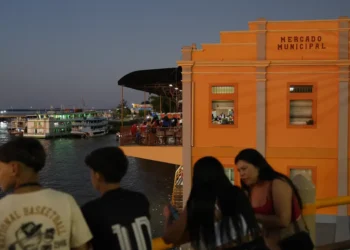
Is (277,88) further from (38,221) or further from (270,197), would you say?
(38,221)

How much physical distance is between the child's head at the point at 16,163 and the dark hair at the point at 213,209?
40.3 inches

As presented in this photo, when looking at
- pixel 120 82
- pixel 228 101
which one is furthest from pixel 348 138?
pixel 120 82

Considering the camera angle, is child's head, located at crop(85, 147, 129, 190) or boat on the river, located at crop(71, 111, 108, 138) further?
boat on the river, located at crop(71, 111, 108, 138)

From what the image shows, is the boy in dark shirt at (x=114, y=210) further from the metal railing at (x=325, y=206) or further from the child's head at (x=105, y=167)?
the metal railing at (x=325, y=206)

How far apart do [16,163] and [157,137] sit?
48.2 ft

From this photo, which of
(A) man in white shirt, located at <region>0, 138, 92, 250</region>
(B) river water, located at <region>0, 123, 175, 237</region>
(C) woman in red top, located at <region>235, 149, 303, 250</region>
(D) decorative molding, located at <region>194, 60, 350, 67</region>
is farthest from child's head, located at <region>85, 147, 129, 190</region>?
(B) river water, located at <region>0, 123, 175, 237</region>

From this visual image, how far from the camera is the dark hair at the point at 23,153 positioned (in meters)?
2.29

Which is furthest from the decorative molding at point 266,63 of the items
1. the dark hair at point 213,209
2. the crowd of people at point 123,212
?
the dark hair at point 213,209

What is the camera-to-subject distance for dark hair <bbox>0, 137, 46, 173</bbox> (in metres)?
2.29

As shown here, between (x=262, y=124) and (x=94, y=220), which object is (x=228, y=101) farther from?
(x=94, y=220)

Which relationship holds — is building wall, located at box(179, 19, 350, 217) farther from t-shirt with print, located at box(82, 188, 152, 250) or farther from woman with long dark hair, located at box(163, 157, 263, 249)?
t-shirt with print, located at box(82, 188, 152, 250)

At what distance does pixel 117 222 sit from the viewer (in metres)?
2.46

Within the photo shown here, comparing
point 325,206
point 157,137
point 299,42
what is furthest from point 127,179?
point 325,206

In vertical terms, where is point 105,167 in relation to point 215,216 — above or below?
above
